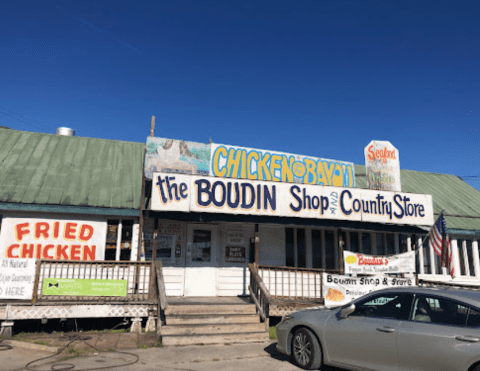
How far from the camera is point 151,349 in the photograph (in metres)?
8.00

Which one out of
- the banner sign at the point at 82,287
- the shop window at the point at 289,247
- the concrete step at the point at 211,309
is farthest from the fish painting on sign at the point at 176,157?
the concrete step at the point at 211,309

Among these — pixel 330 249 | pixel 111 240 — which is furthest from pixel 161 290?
pixel 330 249

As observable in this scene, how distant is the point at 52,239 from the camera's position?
11492 mm

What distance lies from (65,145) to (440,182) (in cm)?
1814

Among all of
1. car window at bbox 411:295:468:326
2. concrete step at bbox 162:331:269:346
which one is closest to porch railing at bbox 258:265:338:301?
concrete step at bbox 162:331:269:346

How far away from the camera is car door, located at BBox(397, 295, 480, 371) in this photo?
477 centimetres

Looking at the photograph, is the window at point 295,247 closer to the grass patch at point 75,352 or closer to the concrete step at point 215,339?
the concrete step at point 215,339

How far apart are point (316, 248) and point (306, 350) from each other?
793cm

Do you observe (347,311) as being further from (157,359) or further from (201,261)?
(201,261)

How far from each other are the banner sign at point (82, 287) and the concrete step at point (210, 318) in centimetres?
173

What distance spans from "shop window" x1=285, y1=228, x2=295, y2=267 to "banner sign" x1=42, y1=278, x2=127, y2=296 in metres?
6.28

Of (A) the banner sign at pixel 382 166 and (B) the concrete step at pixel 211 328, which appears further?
(A) the banner sign at pixel 382 166

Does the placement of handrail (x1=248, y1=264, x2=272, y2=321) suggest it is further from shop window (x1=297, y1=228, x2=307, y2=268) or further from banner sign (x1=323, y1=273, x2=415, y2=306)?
shop window (x1=297, y1=228, x2=307, y2=268)

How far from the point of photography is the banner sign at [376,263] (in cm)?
1184
